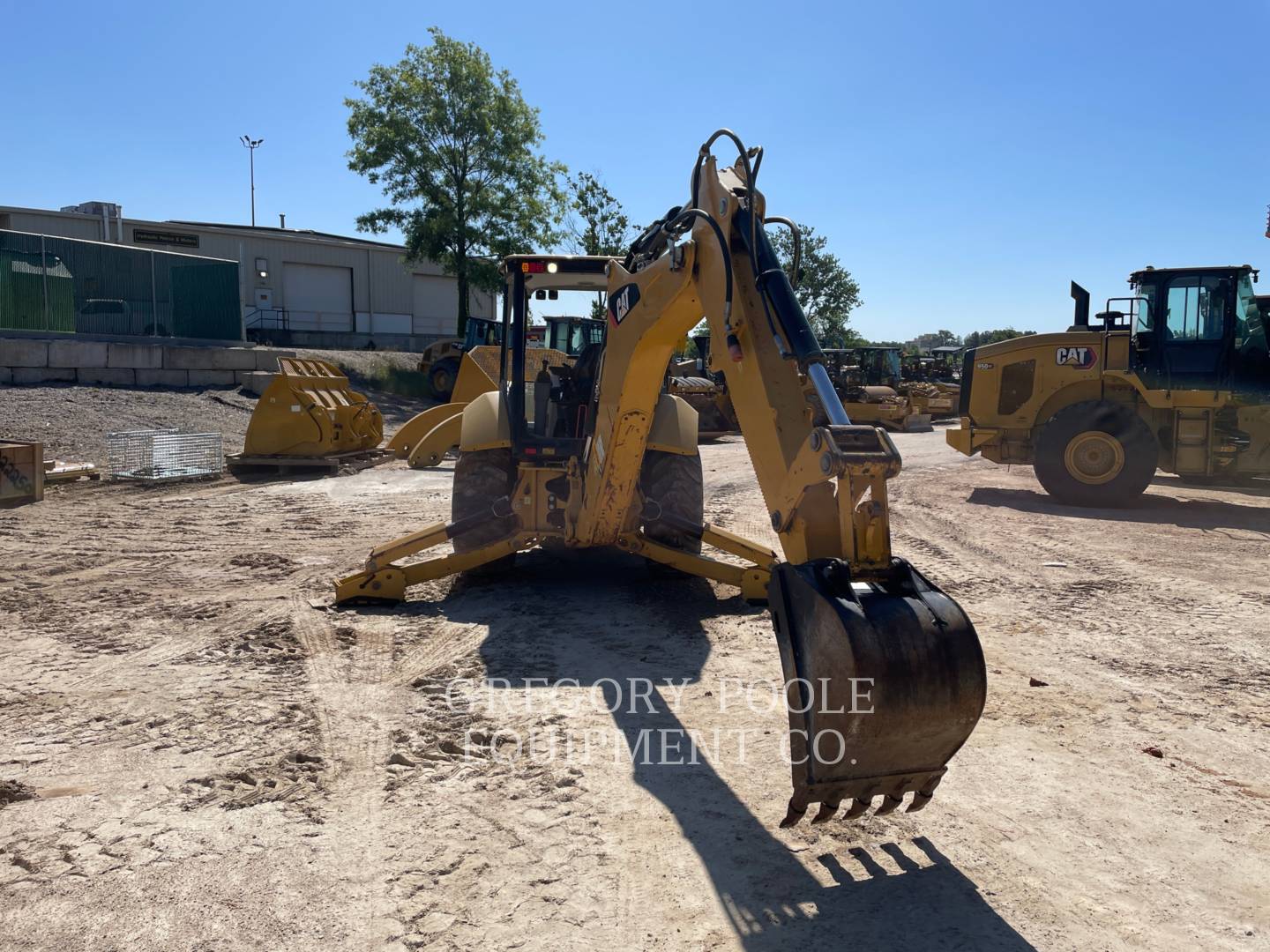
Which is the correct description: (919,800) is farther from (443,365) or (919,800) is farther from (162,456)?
(443,365)

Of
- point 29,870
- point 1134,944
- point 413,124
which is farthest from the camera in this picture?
point 413,124

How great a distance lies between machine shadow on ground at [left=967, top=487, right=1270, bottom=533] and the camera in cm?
1080

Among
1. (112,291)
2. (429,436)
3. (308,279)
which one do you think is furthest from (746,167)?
(308,279)

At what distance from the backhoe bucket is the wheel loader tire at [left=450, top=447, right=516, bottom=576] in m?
4.18

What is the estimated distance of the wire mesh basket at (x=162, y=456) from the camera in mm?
12953

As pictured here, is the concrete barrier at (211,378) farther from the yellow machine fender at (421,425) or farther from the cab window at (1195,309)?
the cab window at (1195,309)

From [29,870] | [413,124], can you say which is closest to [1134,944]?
[29,870]

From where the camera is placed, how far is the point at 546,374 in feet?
25.5

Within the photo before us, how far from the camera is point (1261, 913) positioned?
120 inches

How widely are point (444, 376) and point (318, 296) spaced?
15.3m

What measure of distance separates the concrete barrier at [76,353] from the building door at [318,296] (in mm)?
19812

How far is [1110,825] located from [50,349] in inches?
744

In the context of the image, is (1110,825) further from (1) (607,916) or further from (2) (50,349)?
(2) (50,349)

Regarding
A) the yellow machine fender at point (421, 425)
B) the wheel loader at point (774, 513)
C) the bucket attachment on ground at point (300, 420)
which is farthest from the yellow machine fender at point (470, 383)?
the wheel loader at point (774, 513)
